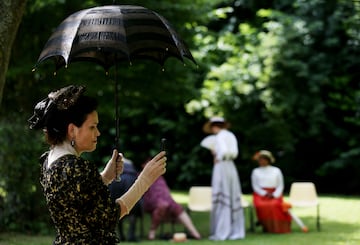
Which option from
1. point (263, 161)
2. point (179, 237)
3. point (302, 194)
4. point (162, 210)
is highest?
point (263, 161)

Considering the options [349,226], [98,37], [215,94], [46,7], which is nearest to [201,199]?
[349,226]

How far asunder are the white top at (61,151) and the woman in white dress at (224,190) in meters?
7.93

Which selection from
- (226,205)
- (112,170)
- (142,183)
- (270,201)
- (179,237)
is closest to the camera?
(142,183)

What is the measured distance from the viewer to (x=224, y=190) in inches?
454

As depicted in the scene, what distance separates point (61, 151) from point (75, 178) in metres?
0.20

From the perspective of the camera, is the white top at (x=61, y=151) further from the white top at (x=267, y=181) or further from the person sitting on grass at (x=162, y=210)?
the white top at (x=267, y=181)

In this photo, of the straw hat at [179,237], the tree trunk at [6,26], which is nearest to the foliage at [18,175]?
the straw hat at [179,237]

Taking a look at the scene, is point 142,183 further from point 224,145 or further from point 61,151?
point 224,145

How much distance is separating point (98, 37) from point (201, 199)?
26.1ft

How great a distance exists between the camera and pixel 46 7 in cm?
1131

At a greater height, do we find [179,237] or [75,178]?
[75,178]

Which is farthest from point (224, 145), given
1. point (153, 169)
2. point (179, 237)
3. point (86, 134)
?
point (86, 134)

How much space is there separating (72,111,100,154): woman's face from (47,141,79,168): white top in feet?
0.11

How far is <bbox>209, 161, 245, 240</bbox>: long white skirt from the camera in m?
11.4
